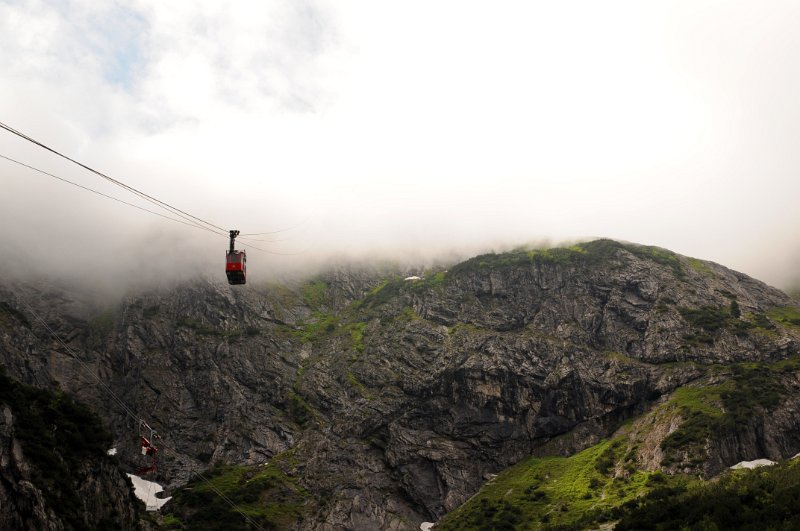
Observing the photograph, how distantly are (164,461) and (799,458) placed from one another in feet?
476

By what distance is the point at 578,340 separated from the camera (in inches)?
6663

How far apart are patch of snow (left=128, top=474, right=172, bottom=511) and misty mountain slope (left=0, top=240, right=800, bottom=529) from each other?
4.77 m

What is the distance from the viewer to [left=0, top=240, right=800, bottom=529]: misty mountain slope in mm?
147125

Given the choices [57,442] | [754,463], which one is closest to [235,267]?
[57,442]

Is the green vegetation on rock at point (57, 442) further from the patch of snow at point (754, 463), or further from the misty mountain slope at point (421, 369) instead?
the patch of snow at point (754, 463)

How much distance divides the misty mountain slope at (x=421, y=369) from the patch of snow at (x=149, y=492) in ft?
15.6

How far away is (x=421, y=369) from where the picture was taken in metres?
171

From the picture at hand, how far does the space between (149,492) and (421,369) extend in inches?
3051

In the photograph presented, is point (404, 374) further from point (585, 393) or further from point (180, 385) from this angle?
point (180, 385)

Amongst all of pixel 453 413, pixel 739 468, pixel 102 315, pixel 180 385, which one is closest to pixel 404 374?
pixel 453 413

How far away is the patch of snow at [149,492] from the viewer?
138 m

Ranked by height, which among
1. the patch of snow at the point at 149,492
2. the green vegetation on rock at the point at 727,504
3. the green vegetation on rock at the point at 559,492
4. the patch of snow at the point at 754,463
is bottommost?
the patch of snow at the point at 149,492

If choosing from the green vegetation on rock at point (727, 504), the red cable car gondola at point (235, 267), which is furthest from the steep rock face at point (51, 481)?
the green vegetation on rock at point (727, 504)

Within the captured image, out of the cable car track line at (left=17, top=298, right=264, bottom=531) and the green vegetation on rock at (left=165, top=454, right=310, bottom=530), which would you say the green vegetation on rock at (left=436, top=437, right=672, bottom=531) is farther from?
the cable car track line at (left=17, top=298, right=264, bottom=531)
